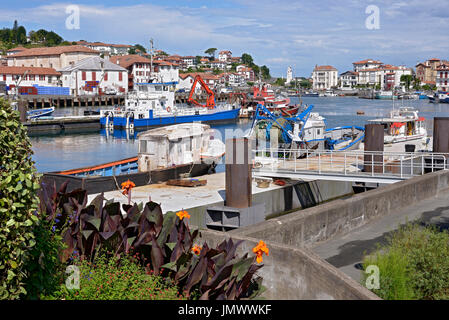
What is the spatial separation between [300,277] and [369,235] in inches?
Answer: 189

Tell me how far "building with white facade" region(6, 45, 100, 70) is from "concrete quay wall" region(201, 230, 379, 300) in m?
130

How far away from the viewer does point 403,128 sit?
38.4 m

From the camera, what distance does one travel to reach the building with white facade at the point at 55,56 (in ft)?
450

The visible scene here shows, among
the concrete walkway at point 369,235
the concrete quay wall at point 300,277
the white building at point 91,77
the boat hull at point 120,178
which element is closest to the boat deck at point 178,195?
the boat hull at point 120,178

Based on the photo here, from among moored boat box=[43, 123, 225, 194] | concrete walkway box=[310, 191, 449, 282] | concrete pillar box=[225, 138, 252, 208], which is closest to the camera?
concrete walkway box=[310, 191, 449, 282]

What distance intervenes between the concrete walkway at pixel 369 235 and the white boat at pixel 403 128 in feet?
71.9

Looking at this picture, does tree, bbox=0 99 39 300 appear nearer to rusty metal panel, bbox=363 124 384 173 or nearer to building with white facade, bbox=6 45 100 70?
rusty metal panel, bbox=363 124 384 173

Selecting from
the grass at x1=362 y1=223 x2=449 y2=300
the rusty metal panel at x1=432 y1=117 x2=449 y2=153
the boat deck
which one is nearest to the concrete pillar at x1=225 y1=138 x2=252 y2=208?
the boat deck

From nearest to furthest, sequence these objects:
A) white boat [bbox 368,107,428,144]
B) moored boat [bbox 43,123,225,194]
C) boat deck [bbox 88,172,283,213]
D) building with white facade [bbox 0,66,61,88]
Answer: boat deck [bbox 88,172,283,213] → moored boat [bbox 43,123,225,194] → white boat [bbox 368,107,428,144] → building with white facade [bbox 0,66,61,88]

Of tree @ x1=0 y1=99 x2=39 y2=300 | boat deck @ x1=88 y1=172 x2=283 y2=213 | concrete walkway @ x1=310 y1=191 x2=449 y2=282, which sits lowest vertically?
boat deck @ x1=88 y1=172 x2=283 y2=213

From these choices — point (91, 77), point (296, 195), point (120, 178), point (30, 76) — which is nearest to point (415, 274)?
point (296, 195)

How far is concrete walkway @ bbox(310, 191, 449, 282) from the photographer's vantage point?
389 inches
